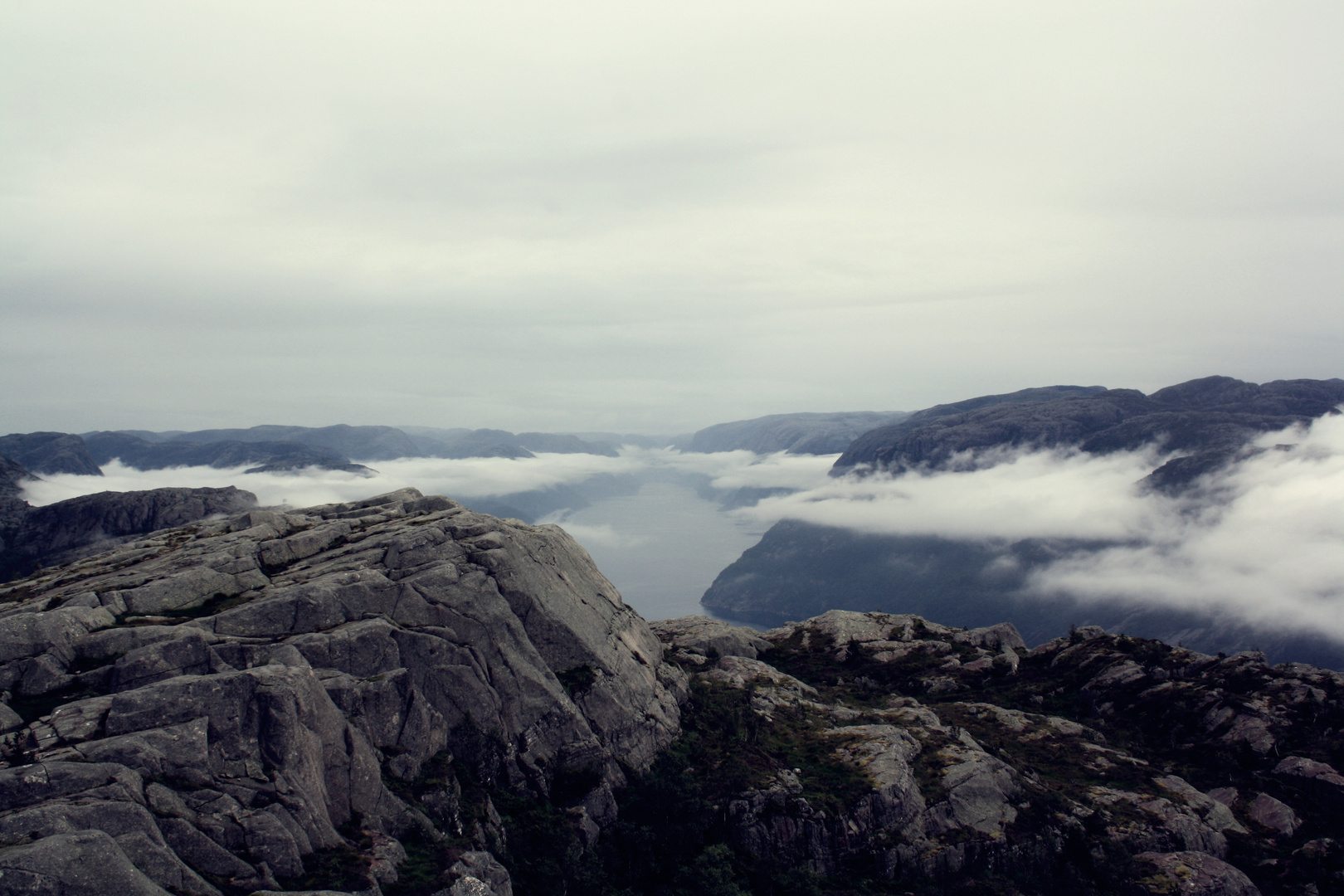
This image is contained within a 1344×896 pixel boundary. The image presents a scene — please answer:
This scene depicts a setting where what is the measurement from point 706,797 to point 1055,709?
6099 centimetres

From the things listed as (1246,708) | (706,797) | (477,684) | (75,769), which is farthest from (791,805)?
(1246,708)

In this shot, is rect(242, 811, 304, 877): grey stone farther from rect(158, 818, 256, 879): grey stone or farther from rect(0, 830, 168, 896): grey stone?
rect(0, 830, 168, 896): grey stone

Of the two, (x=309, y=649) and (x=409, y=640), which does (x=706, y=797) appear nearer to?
(x=409, y=640)

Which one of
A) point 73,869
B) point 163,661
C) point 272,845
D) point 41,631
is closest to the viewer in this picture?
point 73,869

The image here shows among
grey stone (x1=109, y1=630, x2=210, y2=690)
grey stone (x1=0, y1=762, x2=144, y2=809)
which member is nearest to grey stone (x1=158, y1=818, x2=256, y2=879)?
grey stone (x1=0, y1=762, x2=144, y2=809)

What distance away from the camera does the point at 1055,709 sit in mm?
101500

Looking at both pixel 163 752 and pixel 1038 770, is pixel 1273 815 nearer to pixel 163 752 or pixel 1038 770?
pixel 1038 770

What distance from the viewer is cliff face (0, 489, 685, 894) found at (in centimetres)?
3941

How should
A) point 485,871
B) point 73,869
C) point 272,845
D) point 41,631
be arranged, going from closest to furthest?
1. point 73,869
2. point 272,845
3. point 485,871
4. point 41,631

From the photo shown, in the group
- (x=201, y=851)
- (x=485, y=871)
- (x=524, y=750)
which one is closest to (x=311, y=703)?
(x=201, y=851)

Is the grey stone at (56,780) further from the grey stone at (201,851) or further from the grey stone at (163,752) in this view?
the grey stone at (201,851)

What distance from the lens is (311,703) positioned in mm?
51562

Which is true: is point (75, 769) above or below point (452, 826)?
above

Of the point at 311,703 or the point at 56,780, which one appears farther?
the point at 311,703
